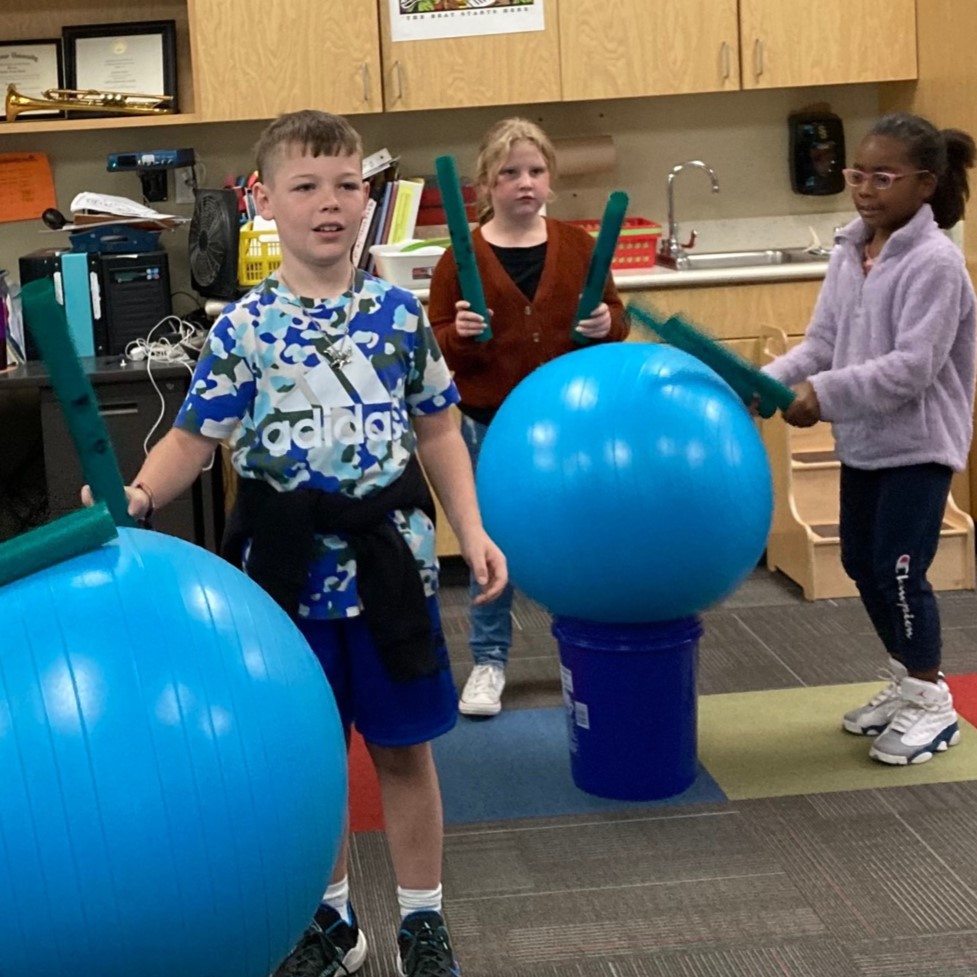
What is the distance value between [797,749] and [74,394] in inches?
73.7

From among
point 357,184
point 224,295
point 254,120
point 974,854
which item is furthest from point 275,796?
point 254,120

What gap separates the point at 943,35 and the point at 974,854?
274 cm

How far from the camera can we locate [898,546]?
2.79 m

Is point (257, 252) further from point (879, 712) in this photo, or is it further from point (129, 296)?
point (879, 712)

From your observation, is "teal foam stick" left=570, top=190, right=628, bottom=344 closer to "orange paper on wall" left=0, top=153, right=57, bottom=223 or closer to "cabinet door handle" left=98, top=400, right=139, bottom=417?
"cabinet door handle" left=98, top=400, right=139, bottom=417

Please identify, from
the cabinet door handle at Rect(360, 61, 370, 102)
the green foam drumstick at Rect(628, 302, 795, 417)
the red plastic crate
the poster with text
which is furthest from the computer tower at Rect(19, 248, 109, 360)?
the green foam drumstick at Rect(628, 302, 795, 417)

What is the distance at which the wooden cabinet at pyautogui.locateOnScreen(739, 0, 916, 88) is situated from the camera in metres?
4.49

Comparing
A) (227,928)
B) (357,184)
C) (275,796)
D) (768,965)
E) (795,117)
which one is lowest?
(768,965)

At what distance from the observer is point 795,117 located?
4.86 m

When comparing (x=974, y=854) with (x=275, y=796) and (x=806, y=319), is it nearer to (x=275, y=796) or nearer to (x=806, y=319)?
(x=275, y=796)

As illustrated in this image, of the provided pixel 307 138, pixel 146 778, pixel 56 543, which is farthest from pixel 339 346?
pixel 146 778

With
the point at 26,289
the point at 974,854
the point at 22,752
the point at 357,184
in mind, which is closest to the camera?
the point at 22,752

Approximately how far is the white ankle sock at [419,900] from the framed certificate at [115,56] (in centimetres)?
320

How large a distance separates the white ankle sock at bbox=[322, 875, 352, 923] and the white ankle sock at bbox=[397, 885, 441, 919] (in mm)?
93
